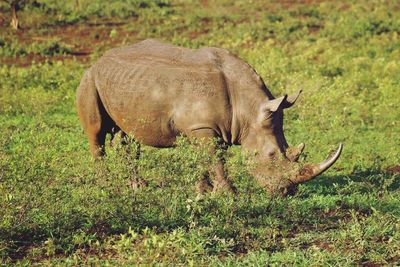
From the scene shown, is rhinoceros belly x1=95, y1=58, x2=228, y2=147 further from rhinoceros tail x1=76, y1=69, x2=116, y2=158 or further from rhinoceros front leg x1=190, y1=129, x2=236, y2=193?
rhinoceros front leg x1=190, y1=129, x2=236, y2=193

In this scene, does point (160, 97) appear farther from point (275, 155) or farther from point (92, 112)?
point (275, 155)

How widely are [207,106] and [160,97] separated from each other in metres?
0.58

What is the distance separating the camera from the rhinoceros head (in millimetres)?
7074

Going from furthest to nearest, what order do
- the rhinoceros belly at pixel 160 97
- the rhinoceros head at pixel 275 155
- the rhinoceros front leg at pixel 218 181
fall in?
the rhinoceros belly at pixel 160 97 → the rhinoceros head at pixel 275 155 → the rhinoceros front leg at pixel 218 181

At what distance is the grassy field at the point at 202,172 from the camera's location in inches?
233

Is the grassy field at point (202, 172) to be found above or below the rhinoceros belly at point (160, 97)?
below

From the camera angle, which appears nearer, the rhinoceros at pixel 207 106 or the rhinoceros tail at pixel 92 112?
the rhinoceros at pixel 207 106

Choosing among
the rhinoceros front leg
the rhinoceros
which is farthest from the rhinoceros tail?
the rhinoceros front leg

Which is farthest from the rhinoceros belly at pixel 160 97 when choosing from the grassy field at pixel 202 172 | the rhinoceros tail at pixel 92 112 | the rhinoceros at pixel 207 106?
the grassy field at pixel 202 172

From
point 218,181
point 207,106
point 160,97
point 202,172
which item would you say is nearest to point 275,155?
point 218,181

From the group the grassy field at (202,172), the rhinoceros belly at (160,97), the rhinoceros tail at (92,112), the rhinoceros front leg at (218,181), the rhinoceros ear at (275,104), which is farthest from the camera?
the rhinoceros tail at (92,112)

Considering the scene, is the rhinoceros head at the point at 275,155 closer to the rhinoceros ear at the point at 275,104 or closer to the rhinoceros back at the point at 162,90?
the rhinoceros ear at the point at 275,104

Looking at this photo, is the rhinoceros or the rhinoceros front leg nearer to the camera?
the rhinoceros front leg

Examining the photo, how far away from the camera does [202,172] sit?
6.43 meters
